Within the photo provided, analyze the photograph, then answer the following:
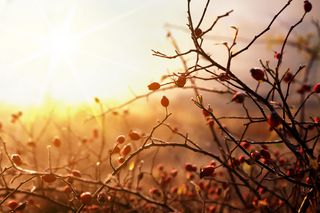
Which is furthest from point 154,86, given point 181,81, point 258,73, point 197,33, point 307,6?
point 307,6

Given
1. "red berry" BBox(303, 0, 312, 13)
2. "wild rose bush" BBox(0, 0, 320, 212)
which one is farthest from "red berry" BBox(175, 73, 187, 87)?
"red berry" BBox(303, 0, 312, 13)

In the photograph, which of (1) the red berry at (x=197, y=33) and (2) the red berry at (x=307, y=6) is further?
(2) the red berry at (x=307, y=6)

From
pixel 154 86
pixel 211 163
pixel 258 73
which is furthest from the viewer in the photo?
pixel 211 163

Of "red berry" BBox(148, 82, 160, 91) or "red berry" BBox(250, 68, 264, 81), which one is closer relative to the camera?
"red berry" BBox(250, 68, 264, 81)

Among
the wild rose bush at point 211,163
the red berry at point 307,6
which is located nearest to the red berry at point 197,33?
the wild rose bush at point 211,163

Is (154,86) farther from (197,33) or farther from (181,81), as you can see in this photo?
(197,33)

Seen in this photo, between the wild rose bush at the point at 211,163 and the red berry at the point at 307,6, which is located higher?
the red berry at the point at 307,6

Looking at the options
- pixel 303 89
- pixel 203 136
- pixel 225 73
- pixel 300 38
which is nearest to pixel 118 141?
pixel 225 73

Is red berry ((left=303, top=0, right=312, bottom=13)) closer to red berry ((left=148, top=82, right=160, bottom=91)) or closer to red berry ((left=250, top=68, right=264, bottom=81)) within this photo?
red berry ((left=250, top=68, right=264, bottom=81))

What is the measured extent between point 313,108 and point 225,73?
10.8 meters

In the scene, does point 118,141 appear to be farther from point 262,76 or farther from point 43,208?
point 43,208

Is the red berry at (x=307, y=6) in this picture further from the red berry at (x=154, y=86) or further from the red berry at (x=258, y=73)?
the red berry at (x=154, y=86)

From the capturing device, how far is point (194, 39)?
1468 mm

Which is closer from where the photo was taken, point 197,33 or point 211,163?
point 197,33
